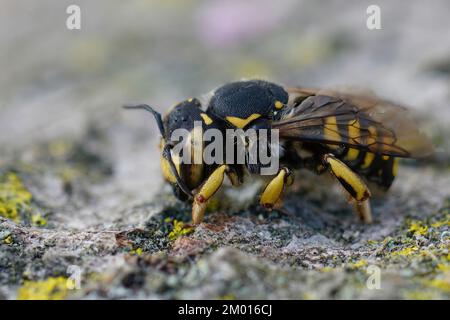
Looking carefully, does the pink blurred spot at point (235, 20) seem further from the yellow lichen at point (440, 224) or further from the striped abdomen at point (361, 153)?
the yellow lichen at point (440, 224)

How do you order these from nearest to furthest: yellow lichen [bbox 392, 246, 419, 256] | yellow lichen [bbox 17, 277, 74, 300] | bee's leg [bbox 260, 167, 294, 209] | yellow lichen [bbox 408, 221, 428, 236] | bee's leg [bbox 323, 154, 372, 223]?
yellow lichen [bbox 17, 277, 74, 300] → yellow lichen [bbox 392, 246, 419, 256] → yellow lichen [bbox 408, 221, 428, 236] → bee's leg [bbox 260, 167, 294, 209] → bee's leg [bbox 323, 154, 372, 223]

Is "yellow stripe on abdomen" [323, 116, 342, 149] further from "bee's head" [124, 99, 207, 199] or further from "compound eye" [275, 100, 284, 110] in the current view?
"bee's head" [124, 99, 207, 199]

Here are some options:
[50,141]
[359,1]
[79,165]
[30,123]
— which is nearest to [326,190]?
[79,165]

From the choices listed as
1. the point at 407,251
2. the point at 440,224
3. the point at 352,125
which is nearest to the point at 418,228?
the point at 440,224

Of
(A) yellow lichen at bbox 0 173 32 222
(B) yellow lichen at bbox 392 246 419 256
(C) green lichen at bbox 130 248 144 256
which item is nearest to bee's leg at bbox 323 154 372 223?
(B) yellow lichen at bbox 392 246 419 256

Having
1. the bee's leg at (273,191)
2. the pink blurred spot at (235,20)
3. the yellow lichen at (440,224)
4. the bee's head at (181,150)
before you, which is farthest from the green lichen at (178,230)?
the pink blurred spot at (235,20)
